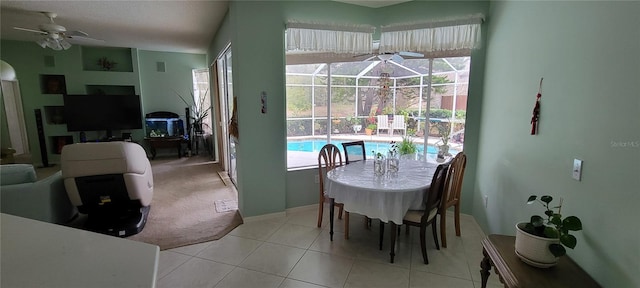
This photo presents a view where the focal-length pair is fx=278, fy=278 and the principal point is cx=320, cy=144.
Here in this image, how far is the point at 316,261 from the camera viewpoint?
2451 mm

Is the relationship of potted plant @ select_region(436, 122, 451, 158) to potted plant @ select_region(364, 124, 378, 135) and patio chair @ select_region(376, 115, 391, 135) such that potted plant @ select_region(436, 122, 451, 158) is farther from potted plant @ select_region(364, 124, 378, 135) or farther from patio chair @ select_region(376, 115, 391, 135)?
potted plant @ select_region(364, 124, 378, 135)

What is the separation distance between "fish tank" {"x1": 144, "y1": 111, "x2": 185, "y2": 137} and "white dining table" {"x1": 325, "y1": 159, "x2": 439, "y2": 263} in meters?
5.56

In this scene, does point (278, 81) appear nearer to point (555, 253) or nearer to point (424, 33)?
point (424, 33)

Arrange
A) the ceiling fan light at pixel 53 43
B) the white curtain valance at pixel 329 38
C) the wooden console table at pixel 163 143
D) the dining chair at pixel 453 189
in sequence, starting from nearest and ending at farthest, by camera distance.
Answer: the dining chair at pixel 453 189 → the white curtain valance at pixel 329 38 → the ceiling fan light at pixel 53 43 → the wooden console table at pixel 163 143

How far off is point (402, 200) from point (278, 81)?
1876 millimetres

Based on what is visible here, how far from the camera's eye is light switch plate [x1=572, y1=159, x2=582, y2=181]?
152 cm

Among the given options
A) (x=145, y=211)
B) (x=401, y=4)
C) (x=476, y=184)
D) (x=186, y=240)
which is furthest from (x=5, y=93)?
(x=476, y=184)

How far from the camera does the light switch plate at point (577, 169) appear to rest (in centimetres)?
152

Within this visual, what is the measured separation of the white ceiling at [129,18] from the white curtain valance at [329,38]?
0.36 metres

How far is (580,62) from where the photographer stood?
1.57m

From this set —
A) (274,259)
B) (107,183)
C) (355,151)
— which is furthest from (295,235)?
(107,183)

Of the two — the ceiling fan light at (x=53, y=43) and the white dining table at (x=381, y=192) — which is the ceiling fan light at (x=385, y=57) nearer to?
the white dining table at (x=381, y=192)

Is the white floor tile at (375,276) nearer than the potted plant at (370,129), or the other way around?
the white floor tile at (375,276)

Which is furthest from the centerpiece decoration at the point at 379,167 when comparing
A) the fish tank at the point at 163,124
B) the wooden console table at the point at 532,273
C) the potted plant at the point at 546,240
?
the fish tank at the point at 163,124
